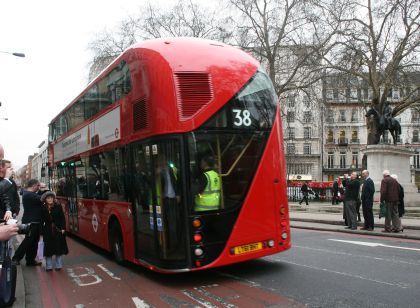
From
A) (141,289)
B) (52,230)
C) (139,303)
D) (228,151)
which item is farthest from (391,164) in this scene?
(139,303)

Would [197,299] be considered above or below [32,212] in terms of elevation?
below

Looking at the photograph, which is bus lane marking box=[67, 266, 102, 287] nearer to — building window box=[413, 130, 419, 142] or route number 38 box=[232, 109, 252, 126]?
route number 38 box=[232, 109, 252, 126]

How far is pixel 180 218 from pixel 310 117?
30.7 meters

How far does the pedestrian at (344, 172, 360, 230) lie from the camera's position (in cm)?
1395

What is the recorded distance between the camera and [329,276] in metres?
7.21

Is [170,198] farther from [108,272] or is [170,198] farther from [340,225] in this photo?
[340,225]

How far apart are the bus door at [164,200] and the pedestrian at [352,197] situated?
8601mm

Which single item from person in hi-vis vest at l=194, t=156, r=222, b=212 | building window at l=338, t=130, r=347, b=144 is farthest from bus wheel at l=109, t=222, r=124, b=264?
building window at l=338, t=130, r=347, b=144

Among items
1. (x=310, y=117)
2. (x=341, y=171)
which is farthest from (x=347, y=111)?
(x=310, y=117)

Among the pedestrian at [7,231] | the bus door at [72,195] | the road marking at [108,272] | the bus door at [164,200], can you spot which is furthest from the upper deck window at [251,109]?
the bus door at [72,195]

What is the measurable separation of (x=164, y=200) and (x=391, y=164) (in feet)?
60.6

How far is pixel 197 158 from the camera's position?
6.67 metres

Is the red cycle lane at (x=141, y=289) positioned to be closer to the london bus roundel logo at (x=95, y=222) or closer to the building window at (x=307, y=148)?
the london bus roundel logo at (x=95, y=222)

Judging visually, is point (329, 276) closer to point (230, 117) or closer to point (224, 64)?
point (230, 117)
